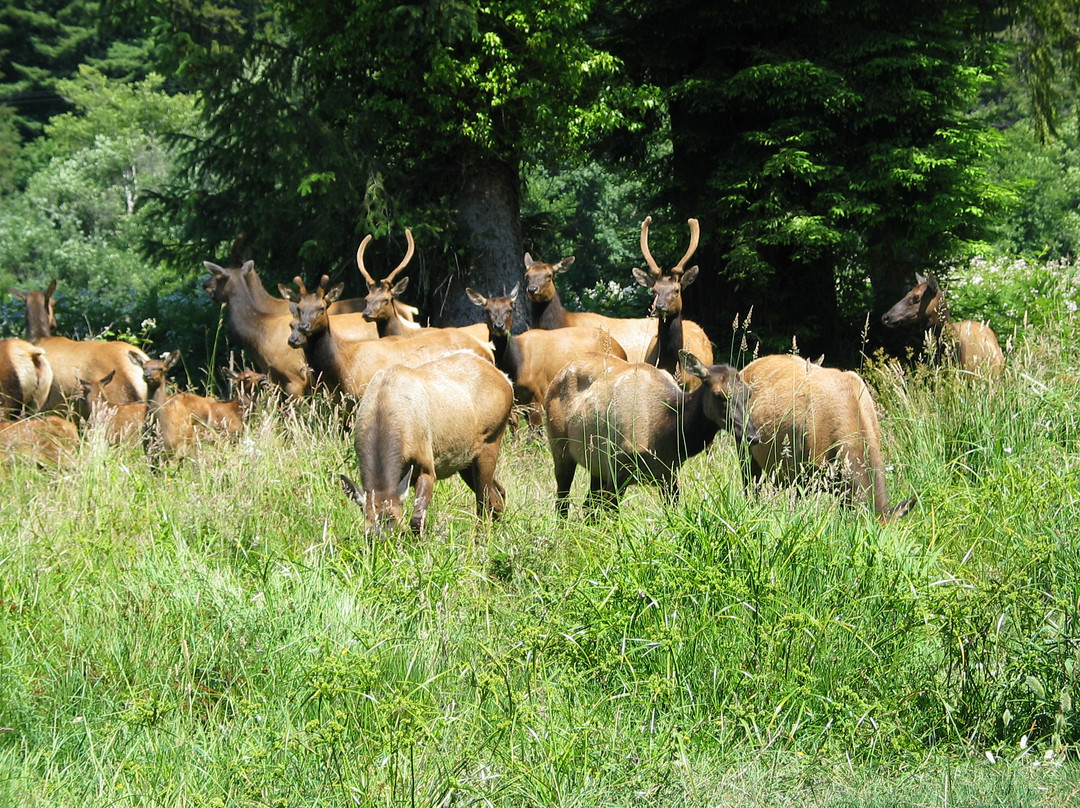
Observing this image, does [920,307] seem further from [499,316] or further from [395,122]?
[395,122]

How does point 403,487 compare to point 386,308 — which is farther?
point 386,308

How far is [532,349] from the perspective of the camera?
38.0ft

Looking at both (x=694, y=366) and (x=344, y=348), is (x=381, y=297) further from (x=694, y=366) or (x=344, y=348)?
(x=694, y=366)

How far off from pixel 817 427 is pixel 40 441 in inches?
240

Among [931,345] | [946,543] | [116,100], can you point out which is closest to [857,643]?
[946,543]

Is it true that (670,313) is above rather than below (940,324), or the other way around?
above

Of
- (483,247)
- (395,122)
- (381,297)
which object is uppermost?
(395,122)

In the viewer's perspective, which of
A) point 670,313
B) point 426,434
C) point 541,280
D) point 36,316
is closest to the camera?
point 426,434

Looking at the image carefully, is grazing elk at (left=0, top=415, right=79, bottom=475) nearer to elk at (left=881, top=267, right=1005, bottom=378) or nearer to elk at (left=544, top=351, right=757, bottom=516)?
elk at (left=544, top=351, right=757, bottom=516)

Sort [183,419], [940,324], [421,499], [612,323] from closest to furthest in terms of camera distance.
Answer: [421,499] < [183,419] < [940,324] < [612,323]

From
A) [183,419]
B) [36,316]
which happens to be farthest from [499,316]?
[36,316]

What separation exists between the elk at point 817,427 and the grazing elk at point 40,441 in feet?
16.9

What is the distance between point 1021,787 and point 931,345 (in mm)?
5514

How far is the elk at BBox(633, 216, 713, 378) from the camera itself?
36.0ft
